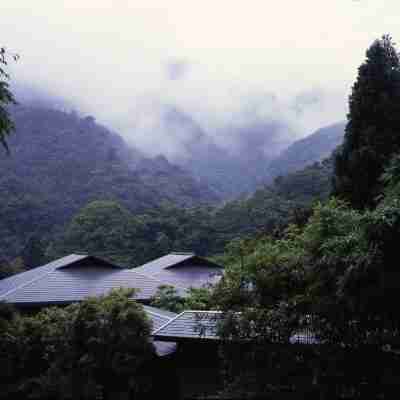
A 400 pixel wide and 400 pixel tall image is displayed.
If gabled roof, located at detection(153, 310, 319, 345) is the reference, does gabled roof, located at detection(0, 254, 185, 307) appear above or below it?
above

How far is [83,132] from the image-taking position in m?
82.6

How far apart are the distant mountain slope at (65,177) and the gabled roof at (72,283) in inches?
1213

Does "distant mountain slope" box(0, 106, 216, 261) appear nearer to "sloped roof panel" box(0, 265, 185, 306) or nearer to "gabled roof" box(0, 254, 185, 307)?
"gabled roof" box(0, 254, 185, 307)

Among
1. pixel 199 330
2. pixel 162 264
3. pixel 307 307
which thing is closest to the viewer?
pixel 307 307

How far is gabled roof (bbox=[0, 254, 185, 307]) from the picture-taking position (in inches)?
736

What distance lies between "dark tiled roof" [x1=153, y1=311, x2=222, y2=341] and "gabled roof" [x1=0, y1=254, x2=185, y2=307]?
447 centimetres

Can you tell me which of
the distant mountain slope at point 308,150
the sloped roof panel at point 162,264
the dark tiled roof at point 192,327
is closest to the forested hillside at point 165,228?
the sloped roof panel at point 162,264

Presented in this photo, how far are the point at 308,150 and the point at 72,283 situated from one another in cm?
7415

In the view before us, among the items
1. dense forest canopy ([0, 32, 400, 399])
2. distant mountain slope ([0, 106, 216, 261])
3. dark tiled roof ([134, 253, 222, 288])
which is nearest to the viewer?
dense forest canopy ([0, 32, 400, 399])

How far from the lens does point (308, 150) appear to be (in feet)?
295

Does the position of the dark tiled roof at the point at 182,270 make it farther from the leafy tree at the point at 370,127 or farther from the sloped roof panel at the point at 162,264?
the leafy tree at the point at 370,127

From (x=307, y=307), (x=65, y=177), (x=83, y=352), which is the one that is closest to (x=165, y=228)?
(x=65, y=177)

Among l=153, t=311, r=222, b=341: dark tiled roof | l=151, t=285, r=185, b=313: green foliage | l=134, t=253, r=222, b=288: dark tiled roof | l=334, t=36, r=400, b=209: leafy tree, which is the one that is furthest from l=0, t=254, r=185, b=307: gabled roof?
l=334, t=36, r=400, b=209: leafy tree

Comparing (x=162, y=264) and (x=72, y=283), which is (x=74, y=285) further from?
(x=162, y=264)
